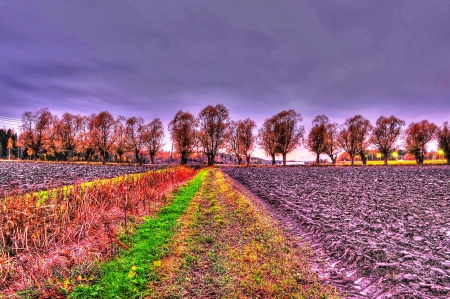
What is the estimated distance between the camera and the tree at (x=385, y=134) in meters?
86.2

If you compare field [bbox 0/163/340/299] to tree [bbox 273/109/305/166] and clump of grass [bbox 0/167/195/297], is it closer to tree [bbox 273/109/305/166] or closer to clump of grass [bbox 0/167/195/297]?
clump of grass [bbox 0/167/195/297]

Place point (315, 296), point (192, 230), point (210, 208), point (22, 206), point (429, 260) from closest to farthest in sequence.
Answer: point (315, 296) → point (429, 260) → point (22, 206) → point (192, 230) → point (210, 208)

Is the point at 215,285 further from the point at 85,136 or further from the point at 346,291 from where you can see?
the point at 85,136

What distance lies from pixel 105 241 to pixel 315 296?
20.5 feet

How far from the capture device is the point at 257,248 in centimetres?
709

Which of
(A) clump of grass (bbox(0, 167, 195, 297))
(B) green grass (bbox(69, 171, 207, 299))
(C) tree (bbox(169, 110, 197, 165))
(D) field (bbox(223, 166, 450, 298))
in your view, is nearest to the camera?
(B) green grass (bbox(69, 171, 207, 299))

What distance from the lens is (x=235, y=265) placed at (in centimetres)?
600

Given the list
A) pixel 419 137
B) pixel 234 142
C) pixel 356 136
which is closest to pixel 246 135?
pixel 234 142

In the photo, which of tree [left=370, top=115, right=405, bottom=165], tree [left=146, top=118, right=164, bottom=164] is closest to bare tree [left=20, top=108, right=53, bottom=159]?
tree [left=146, top=118, right=164, bottom=164]

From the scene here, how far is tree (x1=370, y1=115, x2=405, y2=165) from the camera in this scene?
283ft

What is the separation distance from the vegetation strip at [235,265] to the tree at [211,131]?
70686mm

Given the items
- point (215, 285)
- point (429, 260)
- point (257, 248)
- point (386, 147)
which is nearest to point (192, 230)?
point (257, 248)

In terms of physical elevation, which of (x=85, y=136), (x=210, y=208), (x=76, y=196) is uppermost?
(x=85, y=136)

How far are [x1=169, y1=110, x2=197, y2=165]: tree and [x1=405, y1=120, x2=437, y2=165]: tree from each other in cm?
8446
